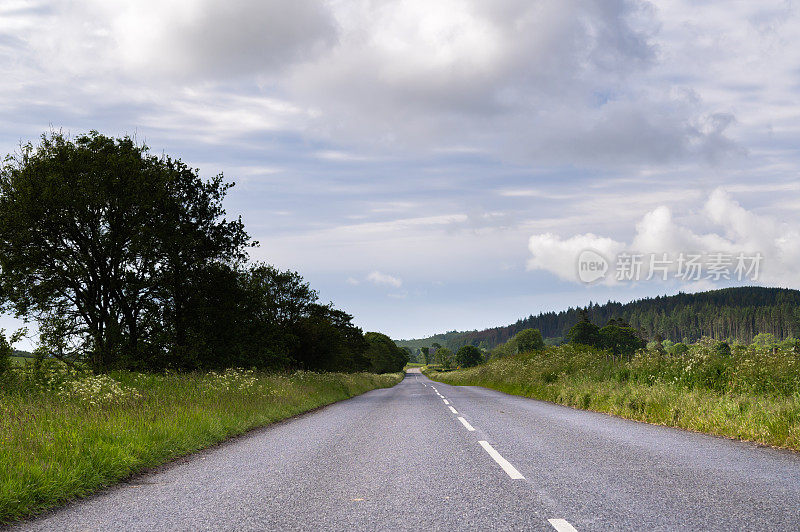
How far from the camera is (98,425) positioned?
7.80 m

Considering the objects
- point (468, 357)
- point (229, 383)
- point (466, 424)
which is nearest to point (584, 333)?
point (468, 357)

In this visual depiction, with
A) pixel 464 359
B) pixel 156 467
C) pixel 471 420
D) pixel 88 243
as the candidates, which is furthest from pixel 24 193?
pixel 464 359

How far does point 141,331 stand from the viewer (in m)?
23.3

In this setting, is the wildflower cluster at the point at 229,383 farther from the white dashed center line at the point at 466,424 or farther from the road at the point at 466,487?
the white dashed center line at the point at 466,424

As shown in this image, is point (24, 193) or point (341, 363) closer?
point (24, 193)

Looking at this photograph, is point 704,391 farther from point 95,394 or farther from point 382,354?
point 382,354

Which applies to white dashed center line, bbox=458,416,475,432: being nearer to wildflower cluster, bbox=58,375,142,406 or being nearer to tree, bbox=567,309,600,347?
wildflower cluster, bbox=58,375,142,406

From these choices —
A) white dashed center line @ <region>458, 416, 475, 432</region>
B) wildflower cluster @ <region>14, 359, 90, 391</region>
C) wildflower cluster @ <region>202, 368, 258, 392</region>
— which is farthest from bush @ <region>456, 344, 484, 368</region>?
wildflower cluster @ <region>14, 359, 90, 391</region>

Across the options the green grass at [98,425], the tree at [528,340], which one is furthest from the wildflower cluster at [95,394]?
the tree at [528,340]

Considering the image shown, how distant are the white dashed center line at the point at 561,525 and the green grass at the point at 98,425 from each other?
16.0ft

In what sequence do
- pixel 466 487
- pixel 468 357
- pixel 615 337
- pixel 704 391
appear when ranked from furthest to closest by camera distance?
pixel 468 357
pixel 615 337
pixel 704 391
pixel 466 487

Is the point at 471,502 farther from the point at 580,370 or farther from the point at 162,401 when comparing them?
the point at 580,370

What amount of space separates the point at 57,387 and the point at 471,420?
1002 cm

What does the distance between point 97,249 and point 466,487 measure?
22609 mm
